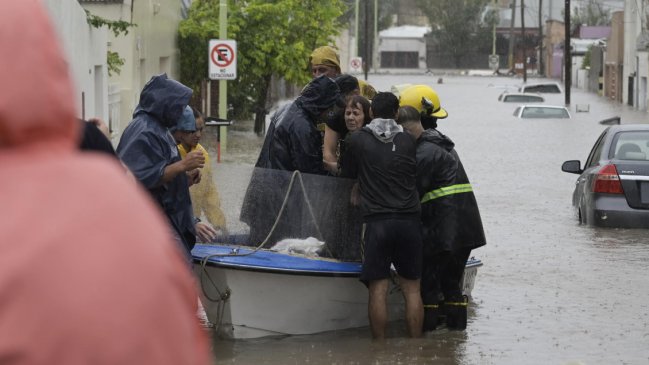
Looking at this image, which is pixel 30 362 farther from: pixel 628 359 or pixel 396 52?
pixel 396 52

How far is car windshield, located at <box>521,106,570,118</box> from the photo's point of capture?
146ft

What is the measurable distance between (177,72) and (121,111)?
1073cm

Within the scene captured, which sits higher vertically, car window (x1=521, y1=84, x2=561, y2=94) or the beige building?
the beige building

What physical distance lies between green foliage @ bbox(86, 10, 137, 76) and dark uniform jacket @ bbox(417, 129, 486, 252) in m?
9.53

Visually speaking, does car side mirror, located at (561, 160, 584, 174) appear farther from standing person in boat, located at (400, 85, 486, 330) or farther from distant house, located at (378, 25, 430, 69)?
distant house, located at (378, 25, 430, 69)

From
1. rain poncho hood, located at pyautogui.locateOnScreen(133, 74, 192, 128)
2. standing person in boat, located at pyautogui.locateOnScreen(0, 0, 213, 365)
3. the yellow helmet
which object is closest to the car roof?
the yellow helmet

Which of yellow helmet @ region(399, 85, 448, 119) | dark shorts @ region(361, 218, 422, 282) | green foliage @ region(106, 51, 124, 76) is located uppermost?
green foliage @ region(106, 51, 124, 76)

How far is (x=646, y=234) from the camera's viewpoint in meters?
15.0

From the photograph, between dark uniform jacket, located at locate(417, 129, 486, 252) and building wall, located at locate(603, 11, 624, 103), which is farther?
building wall, located at locate(603, 11, 624, 103)

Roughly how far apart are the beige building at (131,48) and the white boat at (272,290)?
12308mm

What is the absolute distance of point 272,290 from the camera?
29.2ft

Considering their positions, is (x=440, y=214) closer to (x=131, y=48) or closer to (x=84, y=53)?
(x=84, y=53)

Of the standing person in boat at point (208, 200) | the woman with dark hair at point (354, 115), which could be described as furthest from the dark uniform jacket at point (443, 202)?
the standing person in boat at point (208, 200)

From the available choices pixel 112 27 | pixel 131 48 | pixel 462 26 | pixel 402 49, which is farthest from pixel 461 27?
pixel 112 27
